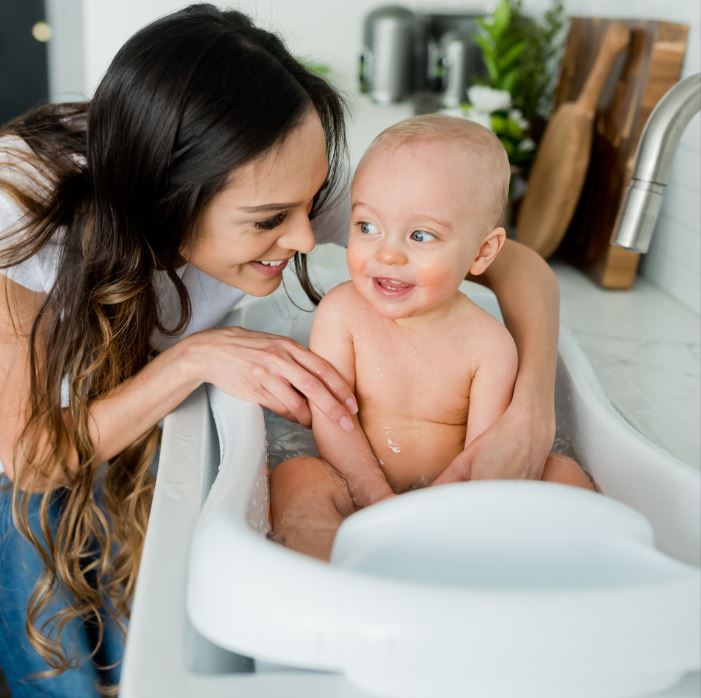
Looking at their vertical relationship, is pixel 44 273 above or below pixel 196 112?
below

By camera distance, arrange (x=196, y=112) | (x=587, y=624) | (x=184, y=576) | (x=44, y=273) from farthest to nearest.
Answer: (x=44, y=273) → (x=196, y=112) → (x=184, y=576) → (x=587, y=624)

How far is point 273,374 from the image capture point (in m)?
1.09

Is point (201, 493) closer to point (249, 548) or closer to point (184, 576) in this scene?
point (184, 576)

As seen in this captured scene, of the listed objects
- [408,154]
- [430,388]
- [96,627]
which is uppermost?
[408,154]

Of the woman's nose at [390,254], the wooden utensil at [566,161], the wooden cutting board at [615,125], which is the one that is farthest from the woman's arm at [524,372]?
the wooden utensil at [566,161]

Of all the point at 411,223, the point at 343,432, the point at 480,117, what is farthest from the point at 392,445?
the point at 480,117

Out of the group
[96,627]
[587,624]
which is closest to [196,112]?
[587,624]

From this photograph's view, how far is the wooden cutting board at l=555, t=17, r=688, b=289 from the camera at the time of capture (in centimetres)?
189

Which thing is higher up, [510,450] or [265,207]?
[265,207]

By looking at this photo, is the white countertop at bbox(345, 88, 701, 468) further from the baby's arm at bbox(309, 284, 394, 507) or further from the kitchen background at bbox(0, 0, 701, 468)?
the baby's arm at bbox(309, 284, 394, 507)

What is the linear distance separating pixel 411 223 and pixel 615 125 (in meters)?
1.16

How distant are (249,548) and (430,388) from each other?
2.07 feet

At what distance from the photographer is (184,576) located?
0.76m

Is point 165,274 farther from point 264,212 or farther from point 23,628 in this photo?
point 23,628
